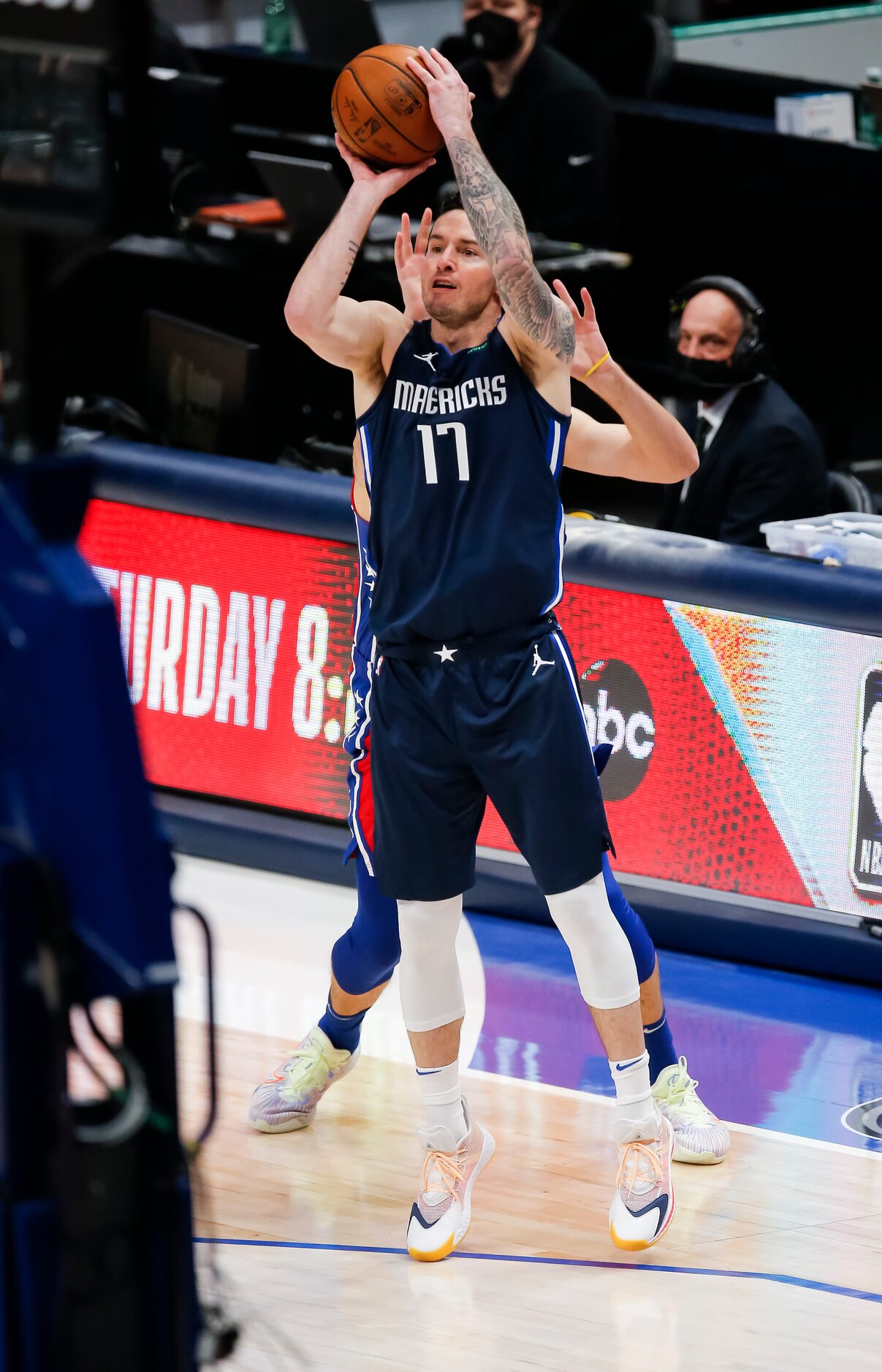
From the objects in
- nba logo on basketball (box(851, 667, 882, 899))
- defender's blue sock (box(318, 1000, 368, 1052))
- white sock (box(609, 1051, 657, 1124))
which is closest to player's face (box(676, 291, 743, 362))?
nba logo on basketball (box(851, 667, 882, 899))

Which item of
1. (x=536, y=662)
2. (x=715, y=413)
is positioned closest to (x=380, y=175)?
(x=536, y=662)

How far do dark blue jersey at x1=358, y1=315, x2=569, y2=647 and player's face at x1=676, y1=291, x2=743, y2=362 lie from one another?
101 inches

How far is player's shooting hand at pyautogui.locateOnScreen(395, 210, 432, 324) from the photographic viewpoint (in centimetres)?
428

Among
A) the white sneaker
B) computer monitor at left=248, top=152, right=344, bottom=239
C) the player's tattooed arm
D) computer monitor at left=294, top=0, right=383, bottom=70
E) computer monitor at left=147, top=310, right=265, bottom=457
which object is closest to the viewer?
the player's tattooed arm

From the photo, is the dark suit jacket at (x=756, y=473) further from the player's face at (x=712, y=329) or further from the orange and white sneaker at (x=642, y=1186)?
the orange and white sneaker at (x=642, y=1186)

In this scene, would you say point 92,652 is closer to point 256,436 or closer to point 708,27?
point 256,436

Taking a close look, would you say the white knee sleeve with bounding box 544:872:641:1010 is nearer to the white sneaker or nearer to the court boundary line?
the court boundary line

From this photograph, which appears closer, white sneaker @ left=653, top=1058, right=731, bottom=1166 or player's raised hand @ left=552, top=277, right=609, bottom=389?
player's raised hand @ left=552, top=277, right=609, bottom=389

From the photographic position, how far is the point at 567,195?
9.20 meters

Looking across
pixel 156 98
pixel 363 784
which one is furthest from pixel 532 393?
pixel 156 98

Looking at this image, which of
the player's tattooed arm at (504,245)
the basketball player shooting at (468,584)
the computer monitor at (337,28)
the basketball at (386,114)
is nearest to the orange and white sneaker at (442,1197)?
the basketball player shooting at (468,584)

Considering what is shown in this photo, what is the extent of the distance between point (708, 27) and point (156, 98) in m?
4.50

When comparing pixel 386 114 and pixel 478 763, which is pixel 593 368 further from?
pixel 478 763

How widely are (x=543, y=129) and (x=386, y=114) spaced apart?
5209mm
